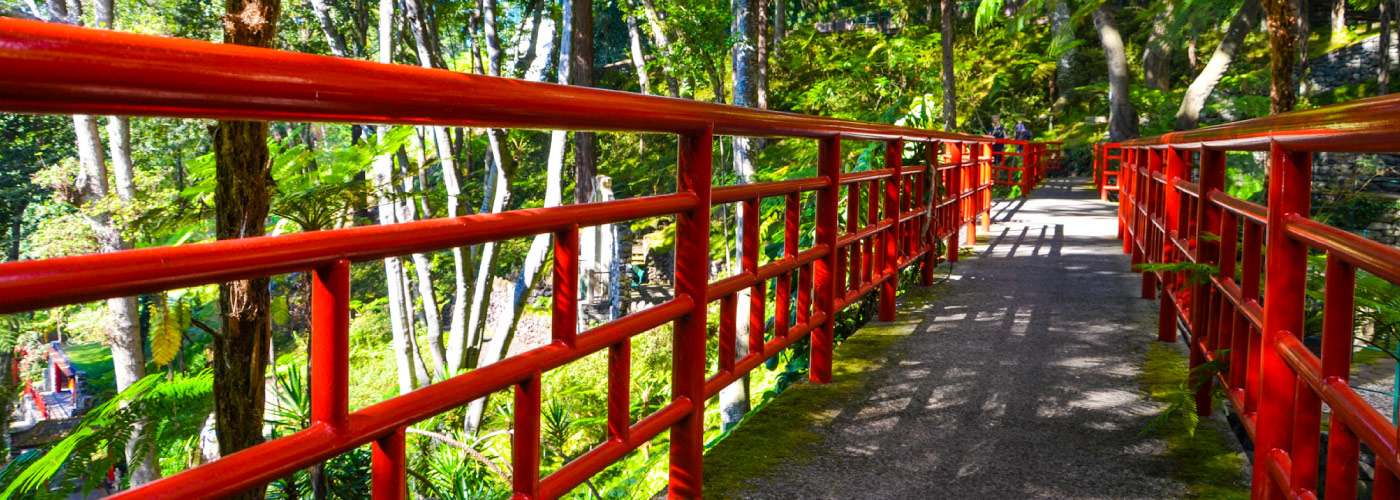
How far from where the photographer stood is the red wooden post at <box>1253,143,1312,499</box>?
2188 millimetres

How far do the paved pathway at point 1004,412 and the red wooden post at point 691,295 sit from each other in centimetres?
39

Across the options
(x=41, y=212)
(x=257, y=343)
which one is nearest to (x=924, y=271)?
(x=257, y=343)

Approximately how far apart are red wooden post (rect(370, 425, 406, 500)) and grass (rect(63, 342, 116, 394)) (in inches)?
624

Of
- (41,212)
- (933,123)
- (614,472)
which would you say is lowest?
(614,472)

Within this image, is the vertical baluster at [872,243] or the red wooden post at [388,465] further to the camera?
the vertical baluster at [872,243]

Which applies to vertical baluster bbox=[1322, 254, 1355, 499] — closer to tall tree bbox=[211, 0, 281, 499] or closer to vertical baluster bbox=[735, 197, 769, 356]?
vertical baluster bbox=[735, 197, 769, 356]

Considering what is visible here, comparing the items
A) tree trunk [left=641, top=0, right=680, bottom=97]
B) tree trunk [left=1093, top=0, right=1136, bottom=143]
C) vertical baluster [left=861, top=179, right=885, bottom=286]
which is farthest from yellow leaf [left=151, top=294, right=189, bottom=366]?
tree trunk [left=1093, top=0, right=1136, bottom=143]

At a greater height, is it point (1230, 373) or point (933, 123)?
point (933, 123)

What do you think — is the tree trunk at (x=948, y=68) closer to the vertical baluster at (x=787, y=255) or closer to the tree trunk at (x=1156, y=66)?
the tree trunk at (x=1156, y=66)

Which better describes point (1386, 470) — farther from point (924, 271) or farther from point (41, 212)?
point (41, 212)

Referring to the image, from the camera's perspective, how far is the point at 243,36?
12.3ft

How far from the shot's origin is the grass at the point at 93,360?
1595 cm

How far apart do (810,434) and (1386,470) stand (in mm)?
1994

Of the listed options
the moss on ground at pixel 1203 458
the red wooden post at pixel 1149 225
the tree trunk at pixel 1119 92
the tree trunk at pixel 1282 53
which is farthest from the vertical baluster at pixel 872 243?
the tree trunk at pixel 1119 92
